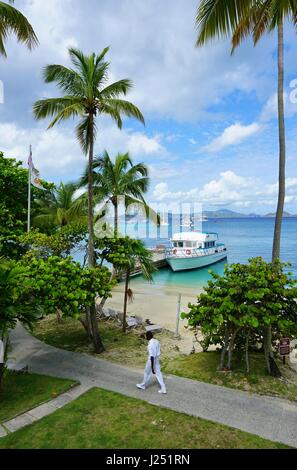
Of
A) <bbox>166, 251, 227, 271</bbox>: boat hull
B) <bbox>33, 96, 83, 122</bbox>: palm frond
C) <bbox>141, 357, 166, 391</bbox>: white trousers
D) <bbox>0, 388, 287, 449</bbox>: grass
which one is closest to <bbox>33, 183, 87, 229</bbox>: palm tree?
<bbox>33, 96, 83, 122</bbox>: palm frond

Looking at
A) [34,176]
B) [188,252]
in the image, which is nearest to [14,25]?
[34,176]

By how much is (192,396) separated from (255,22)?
10396mm

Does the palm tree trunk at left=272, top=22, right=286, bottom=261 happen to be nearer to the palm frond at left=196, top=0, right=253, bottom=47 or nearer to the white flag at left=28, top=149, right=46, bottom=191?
the palm frond at left=196, top=0, right=253, bottom=47

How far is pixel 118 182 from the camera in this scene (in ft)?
58.3

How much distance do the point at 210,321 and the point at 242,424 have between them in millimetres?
2563

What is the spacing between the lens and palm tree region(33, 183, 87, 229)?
689 inches

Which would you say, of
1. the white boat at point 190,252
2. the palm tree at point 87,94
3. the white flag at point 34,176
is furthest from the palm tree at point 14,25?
the white boat at point 190,252

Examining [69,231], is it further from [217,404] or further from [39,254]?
[217,404]

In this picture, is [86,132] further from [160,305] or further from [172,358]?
[160,305]

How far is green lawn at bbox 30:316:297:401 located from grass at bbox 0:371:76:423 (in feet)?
8.31

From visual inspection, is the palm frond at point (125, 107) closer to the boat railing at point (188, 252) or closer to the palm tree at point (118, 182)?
the palm tree at point (118, 182)

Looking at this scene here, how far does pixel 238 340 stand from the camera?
10.0 m

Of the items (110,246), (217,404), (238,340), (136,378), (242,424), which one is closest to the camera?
(242,424)

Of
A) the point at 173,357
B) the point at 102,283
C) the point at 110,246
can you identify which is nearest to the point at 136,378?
the point at 173,357
